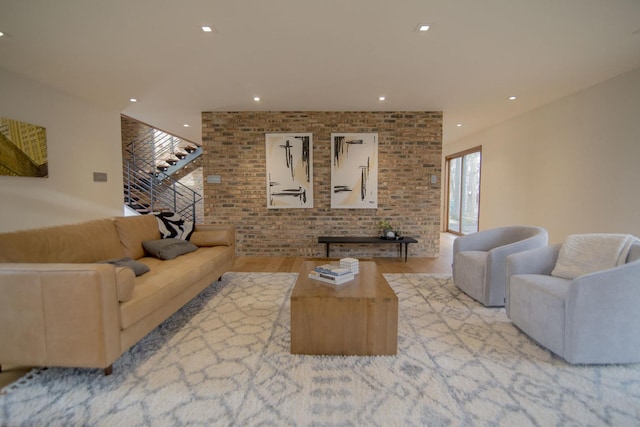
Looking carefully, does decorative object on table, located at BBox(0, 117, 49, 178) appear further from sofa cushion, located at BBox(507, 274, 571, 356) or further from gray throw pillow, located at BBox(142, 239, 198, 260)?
sofa cushion, located at BBox(507, 274, 571, 356)

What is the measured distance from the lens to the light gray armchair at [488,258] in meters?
2.93

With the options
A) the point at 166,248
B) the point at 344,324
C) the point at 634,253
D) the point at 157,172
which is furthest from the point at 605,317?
the point at 157,172

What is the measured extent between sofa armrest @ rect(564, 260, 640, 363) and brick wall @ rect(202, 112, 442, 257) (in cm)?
337

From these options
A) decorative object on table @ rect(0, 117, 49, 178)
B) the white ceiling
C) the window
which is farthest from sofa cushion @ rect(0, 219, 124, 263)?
the window

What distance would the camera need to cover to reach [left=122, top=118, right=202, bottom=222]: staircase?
7598 mm

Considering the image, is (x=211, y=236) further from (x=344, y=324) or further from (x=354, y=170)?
(x=354, y=170)

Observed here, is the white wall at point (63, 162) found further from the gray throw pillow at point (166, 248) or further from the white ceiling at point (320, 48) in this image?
the gray throw pillow at point (166, 248)

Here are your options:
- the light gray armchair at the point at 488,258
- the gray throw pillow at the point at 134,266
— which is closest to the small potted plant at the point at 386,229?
the light gray armchair at the point at 488,258

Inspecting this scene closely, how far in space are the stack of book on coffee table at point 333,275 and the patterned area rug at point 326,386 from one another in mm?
525

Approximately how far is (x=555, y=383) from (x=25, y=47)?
5.00 metres

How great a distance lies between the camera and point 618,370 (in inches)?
75.9

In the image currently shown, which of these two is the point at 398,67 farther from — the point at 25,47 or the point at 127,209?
the point at 127,209

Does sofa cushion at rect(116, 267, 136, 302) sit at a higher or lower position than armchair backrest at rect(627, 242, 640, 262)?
lower

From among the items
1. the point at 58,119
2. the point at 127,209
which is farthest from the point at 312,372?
the point at 127,209
